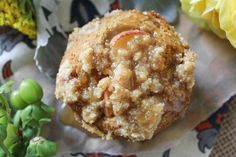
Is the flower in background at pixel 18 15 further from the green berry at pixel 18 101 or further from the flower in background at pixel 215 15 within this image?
the flower in background at pixel 215 15

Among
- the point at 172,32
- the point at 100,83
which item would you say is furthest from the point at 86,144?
the point at 172,32

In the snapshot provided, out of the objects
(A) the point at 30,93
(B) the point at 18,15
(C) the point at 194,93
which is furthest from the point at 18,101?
(C) the point at 194,93

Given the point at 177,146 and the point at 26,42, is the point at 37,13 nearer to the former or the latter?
the point at 26,42

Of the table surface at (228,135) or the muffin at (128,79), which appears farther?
the table surface at (228,135)

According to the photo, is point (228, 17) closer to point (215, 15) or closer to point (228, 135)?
point (215, 15)

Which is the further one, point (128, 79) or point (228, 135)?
point (228, 135)

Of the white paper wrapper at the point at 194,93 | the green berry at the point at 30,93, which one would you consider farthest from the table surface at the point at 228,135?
the green berry at the point at 30,93

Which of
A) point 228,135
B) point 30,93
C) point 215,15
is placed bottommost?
point 228,135
